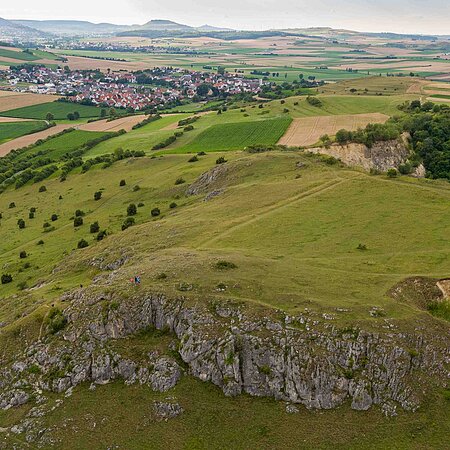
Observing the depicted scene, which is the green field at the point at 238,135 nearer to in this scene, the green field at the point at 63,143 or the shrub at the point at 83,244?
the green field at the point at 63,143

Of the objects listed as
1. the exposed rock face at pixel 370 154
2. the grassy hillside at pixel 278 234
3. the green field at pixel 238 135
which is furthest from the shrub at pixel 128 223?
the green field at pixel 238 135

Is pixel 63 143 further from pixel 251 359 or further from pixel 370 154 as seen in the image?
pixel 251 359

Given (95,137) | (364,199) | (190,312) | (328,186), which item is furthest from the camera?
(95,137)

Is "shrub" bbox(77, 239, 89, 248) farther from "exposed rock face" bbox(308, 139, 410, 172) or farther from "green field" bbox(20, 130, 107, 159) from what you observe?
"green field" bbox(20, 130, 107, 159)

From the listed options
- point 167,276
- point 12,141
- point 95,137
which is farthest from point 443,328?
point 12,141

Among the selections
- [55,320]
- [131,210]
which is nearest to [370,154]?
[131,210]

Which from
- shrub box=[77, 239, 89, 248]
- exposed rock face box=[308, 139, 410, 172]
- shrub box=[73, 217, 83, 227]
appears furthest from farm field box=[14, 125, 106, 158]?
exposed rock face box=[308, 139, 410, 172]

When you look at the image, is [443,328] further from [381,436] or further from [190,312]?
[190,312]
